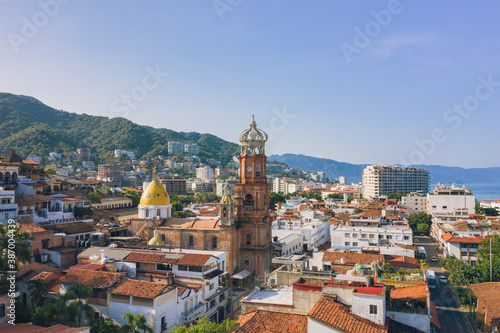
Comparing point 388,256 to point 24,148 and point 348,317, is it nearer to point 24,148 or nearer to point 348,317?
point 348,317

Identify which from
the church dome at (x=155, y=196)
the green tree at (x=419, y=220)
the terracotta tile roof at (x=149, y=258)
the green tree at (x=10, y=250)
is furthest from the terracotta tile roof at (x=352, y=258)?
the green tree at (x=419, y=220)

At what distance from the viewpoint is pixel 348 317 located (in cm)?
1666

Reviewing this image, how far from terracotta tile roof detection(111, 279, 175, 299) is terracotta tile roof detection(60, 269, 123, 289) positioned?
845 millimetres

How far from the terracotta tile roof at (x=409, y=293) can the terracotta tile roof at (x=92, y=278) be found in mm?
16727

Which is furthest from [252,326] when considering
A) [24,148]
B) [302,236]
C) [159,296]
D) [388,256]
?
[24,148]

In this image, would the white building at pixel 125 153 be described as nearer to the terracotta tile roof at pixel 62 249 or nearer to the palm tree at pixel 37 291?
the terracotta tile roof at pixel 62 249

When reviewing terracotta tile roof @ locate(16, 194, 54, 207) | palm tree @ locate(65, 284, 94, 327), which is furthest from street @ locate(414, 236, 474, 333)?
terracotta tile roof @ locate(16, 194, 54, 207)

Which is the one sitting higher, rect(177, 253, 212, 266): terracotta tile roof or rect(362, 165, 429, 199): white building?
rect(362, 165, 429, 199): white building

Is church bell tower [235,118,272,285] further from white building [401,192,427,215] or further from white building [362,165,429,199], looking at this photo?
white building [362,165,429,199]

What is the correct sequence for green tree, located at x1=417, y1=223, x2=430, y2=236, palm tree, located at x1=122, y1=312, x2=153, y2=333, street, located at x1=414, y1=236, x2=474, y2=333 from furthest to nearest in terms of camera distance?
1. green tree, located at x1=417, y1=223, x2=430, y2=236
2. street, located at x1=414, y1=236, x2=474, y2=333
3. palm tree, located at x1=122, y1=312, x2=153, y2=333

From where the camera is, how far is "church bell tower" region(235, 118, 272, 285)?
3988 cm

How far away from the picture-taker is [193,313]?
2608 cm

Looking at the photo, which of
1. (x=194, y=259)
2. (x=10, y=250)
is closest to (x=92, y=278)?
(x=10, y=250)

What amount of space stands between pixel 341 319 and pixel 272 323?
4.10 metres
